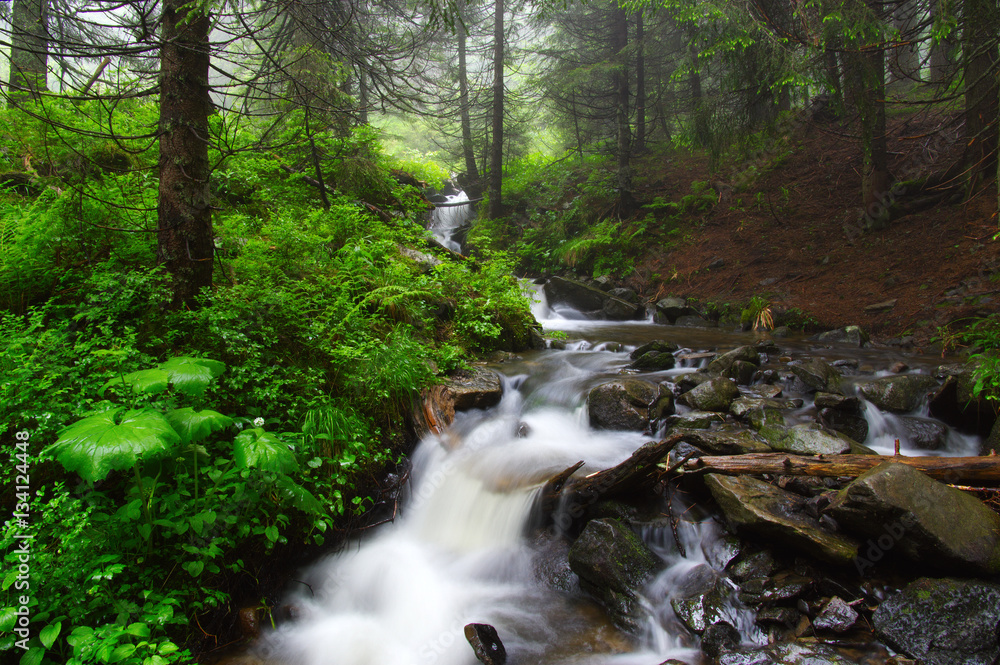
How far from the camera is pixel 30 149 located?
18.5ft

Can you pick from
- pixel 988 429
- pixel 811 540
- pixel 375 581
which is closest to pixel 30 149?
pixel 375 581

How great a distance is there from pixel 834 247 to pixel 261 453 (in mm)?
12085

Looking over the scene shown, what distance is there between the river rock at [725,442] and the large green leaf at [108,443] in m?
3.92

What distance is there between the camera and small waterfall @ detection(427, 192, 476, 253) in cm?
1703

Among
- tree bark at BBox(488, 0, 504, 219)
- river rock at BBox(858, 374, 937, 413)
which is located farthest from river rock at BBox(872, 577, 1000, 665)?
tree bark at BBox(488, 0, 504, 219)

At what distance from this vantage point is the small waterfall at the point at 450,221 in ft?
55.9

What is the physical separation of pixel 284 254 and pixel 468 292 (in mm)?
3144

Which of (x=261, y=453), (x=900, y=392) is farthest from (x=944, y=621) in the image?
(x=261, y=453)

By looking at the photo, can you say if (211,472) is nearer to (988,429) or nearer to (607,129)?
(988,429)

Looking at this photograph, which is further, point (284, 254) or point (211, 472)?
point (284, 254)

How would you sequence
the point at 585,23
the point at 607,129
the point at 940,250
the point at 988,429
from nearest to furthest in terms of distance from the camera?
1. the point at 988,429
2. the point at 940,250
3. the point at 585,23
4. the point at 607,129

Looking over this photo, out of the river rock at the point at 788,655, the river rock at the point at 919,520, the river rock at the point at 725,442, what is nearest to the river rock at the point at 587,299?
the river rock at the point at 725,442

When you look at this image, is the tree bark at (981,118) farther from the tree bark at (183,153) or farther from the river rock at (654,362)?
the tree bark at (183,153)

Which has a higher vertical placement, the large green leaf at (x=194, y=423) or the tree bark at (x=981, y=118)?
the tree bark at (x=981, y=118)
